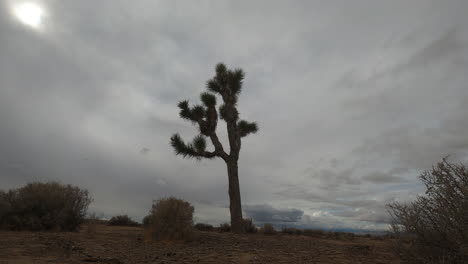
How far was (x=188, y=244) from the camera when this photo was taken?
8.37m

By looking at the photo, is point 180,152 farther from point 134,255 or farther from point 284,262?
point 284,262

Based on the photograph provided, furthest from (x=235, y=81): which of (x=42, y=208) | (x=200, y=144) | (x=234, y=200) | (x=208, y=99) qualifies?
(x=42, y=208)

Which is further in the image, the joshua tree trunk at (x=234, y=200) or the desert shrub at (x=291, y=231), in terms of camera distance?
the desert shrub at (x=291, y=231)

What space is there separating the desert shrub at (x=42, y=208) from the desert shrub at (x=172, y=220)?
2.99 metres

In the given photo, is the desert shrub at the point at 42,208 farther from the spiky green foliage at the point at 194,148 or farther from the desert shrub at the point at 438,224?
the desert shrub at the point at 438,224

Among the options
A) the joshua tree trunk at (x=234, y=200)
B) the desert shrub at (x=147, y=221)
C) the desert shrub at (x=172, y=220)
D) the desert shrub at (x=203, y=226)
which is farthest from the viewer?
the desert shrub at (x=203, y=226)

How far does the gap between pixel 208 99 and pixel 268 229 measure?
23.7ft

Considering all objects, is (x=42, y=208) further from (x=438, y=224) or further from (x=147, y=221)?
(x=438, y=224)

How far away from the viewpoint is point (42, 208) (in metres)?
9.47

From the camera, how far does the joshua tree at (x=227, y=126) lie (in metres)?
12.6

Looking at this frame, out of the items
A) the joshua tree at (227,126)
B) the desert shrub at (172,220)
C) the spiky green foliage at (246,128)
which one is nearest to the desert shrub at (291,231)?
the joshua tree at (227,126)

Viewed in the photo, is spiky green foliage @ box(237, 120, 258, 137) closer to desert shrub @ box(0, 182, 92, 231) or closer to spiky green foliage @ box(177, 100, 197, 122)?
spiky green foliage @ box(177, 100, 197, 122)

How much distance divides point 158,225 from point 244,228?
4822 mm

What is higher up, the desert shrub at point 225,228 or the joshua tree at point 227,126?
the joshua tree at point 227,126
